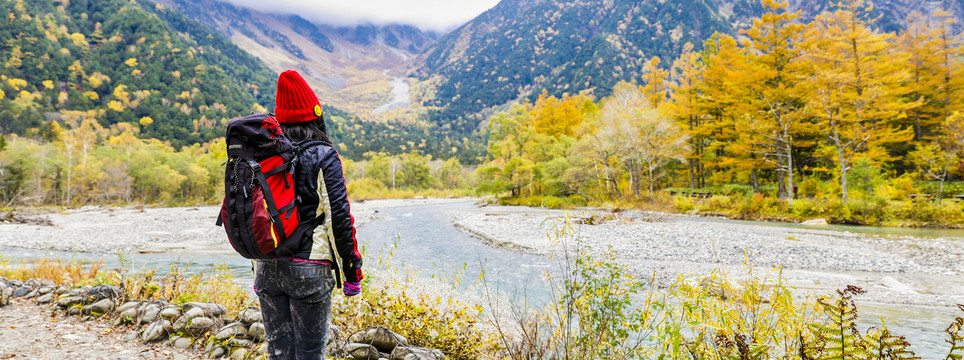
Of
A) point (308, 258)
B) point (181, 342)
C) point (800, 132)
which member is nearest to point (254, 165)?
point (308, 258)

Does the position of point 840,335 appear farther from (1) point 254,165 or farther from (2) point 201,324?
(2) point 201,324

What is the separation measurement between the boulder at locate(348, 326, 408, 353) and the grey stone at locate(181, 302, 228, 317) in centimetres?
155

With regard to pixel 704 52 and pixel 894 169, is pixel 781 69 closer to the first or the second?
pixel 894 169

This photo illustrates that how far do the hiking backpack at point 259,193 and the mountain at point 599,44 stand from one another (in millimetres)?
86435

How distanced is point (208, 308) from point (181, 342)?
16.1 inches

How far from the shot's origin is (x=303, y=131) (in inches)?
71.7

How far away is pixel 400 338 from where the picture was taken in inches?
115

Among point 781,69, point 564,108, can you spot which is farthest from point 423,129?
point 781,69

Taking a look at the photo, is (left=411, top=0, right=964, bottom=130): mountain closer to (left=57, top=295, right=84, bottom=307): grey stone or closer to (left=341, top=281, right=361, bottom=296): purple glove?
(left=57, top=295, right=84, bottom=307): grey stone

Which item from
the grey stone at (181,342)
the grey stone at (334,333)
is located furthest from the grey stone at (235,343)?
the grey stone at (334,333)

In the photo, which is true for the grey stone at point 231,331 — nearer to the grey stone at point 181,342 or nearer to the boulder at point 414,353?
the grey stone at point 181,342

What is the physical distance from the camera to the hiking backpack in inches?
59.5

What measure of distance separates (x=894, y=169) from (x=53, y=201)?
56775 millimetres

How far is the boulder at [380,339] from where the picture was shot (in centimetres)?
282
